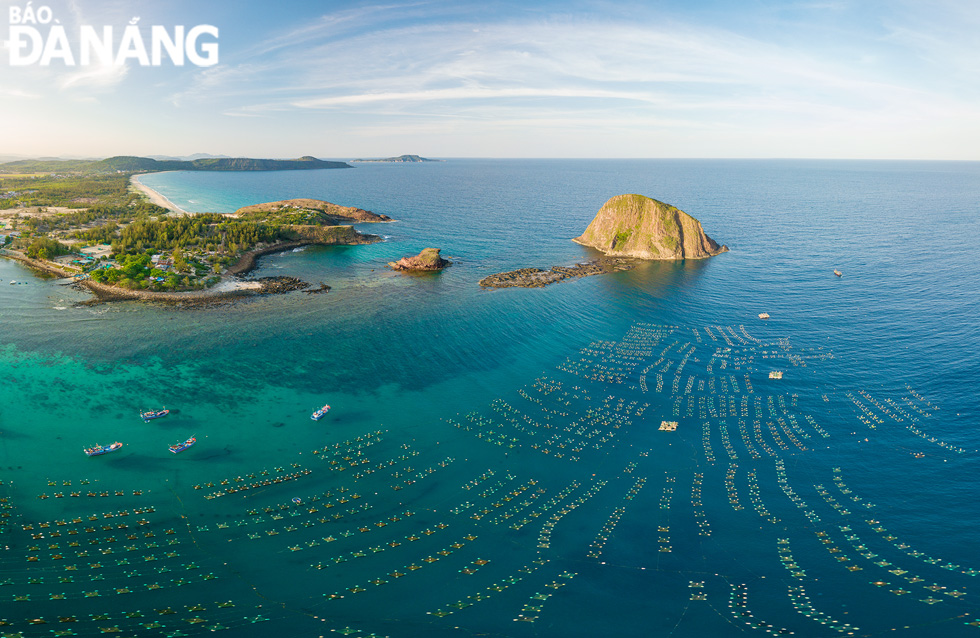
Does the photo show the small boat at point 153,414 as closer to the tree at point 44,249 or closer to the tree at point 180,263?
the tree at point 180,263

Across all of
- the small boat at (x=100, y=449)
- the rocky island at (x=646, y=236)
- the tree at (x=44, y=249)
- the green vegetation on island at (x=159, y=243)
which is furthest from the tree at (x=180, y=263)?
the rocky island at (x=646, y=236)

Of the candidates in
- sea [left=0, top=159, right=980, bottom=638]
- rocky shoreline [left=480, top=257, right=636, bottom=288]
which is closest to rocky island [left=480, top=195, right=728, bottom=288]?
rocky shoreline [left=480, top=257, right=636, bottom=288]

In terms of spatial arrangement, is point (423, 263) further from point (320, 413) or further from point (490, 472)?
point (490, 472)

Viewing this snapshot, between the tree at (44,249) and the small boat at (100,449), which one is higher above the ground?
the tree at (44,249)

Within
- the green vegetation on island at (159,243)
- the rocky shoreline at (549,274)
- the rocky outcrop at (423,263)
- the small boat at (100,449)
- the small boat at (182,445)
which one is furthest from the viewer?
the rocky outcrop at (423,263)

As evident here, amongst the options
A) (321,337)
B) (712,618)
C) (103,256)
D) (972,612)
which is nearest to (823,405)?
(972,612)

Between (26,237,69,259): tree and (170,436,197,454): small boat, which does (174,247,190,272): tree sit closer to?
(26,237,69,259): tree
